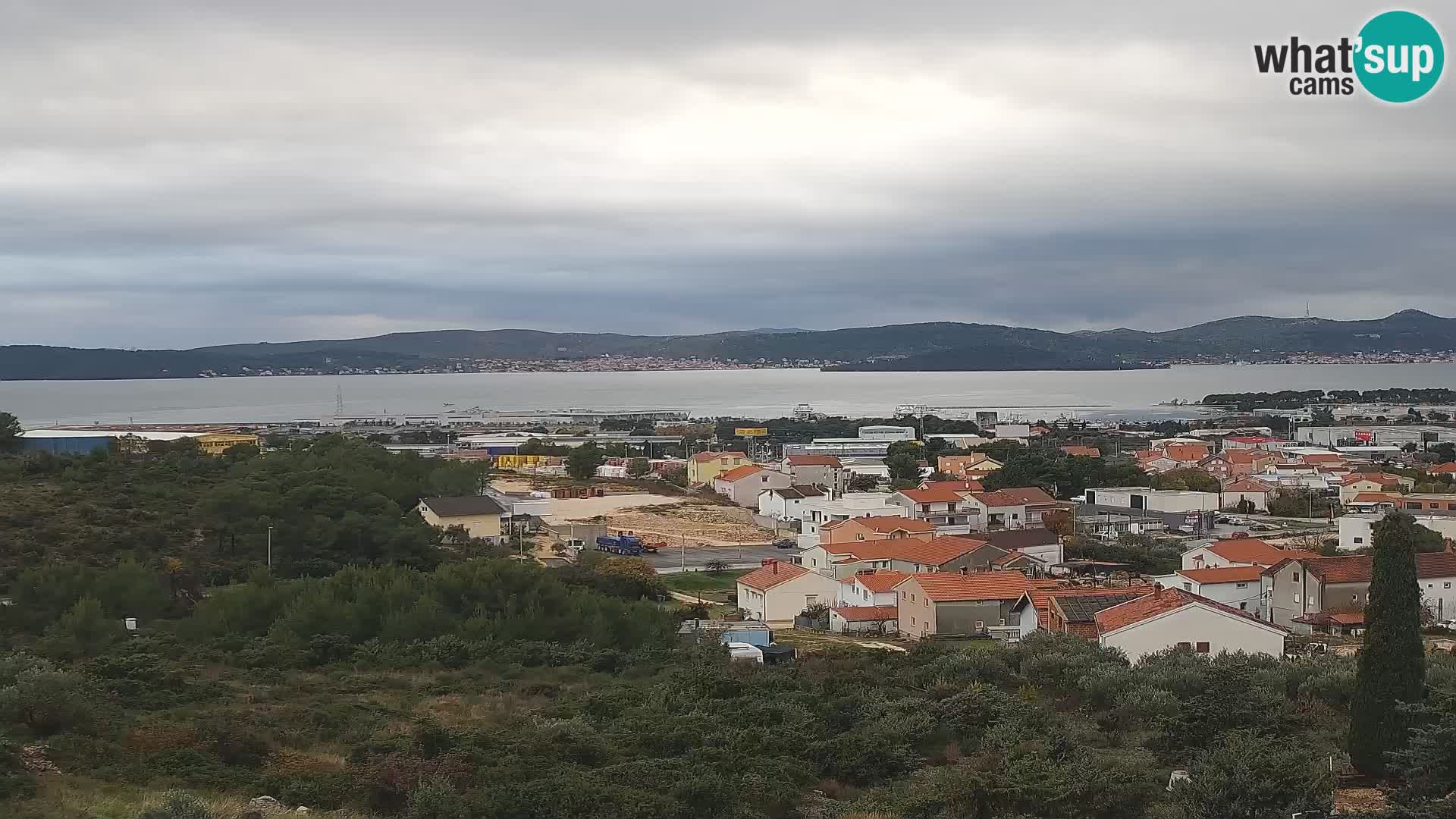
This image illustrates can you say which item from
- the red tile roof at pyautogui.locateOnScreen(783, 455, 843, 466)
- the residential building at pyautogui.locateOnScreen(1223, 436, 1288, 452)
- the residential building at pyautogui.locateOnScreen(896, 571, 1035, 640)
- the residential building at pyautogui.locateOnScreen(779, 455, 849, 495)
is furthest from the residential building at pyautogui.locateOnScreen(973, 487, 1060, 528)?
the residential building at pyautogui.locateOnScreen(1223, 436, 1288, 452)

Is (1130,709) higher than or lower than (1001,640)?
higher

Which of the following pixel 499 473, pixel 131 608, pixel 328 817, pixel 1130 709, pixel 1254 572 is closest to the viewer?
pixel 328 817

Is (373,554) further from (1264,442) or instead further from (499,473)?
(1264,442)

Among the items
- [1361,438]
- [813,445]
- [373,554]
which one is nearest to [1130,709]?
[373,554]

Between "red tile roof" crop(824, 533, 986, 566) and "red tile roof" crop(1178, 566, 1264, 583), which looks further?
"red tile roof" crop(824, 533, 986, 566)

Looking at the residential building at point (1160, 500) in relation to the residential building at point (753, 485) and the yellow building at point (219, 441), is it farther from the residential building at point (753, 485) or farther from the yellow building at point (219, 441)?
the yellow building at point (219, 441)

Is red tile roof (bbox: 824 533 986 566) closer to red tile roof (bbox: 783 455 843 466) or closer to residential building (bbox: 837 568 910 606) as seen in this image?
residential building (bbox: 837 568 910 606)

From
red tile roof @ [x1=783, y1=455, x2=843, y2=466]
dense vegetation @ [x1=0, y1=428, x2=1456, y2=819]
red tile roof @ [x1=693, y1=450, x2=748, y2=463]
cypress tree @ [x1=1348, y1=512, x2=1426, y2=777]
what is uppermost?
cypress tree @ [x1=1348, y1=512, x2=1426, y2=777]
